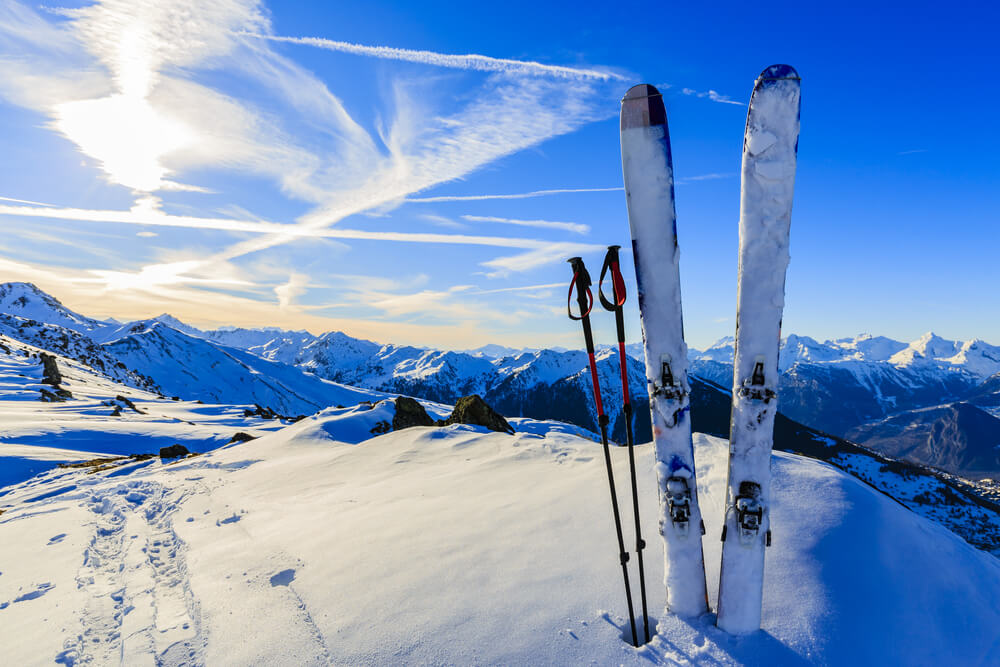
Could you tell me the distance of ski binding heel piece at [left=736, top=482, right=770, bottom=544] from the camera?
3742 millimetres

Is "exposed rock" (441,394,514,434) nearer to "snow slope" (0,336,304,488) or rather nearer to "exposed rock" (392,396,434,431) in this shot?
"exposed rock" (392,396,434,431)

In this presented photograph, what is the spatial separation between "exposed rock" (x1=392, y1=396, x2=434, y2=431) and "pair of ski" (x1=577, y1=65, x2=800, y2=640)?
18735mm

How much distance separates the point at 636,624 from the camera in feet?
12.8

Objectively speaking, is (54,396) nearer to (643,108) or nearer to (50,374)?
(50,374)

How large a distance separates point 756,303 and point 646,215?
1.16 m

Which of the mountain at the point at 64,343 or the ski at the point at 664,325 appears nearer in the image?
the ski at the point at 664,325

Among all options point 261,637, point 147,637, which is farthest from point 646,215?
point 147,637

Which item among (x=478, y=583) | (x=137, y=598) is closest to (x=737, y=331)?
(x=478, y=583)

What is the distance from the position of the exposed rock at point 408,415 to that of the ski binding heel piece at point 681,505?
61.3 ft

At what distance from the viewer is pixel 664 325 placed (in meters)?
3.95

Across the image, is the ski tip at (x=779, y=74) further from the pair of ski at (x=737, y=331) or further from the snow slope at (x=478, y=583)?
the snow slope at (x=478, y=583)

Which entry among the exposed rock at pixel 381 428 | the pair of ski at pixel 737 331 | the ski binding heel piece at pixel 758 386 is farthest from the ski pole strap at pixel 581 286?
the exposed rock at pixel 381 428

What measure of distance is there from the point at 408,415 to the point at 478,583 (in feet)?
60.8

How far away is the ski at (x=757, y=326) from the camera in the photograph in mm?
3578
